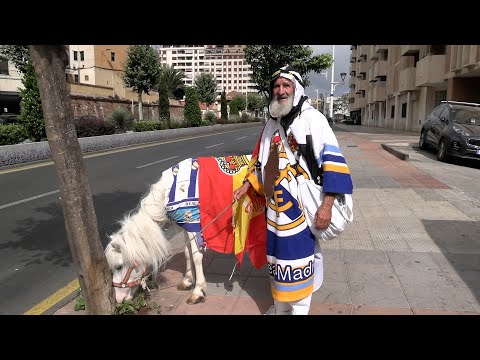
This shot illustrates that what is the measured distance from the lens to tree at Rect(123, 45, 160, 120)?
3841 cm

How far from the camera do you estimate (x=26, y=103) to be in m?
15.2

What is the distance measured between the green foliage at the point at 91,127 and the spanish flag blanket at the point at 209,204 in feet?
50.8

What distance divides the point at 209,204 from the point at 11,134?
13.0m

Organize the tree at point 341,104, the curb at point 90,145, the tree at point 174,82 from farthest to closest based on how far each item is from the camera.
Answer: the tree at point 341,104 → the tree at point 174,82 → the curb at point 90,145

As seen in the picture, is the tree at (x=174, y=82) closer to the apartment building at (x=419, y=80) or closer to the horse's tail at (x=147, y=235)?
the apartment building at (x=419, y=80)

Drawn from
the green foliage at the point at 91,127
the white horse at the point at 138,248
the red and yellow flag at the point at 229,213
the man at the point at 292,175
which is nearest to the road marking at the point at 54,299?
the white horse at the point at 138,248

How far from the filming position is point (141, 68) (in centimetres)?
3881

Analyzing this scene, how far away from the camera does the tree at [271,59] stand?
921 centimetres

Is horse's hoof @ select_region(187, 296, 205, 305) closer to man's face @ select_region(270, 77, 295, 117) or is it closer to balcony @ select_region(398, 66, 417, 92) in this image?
man's face @ select_region(270, 77, 295, 117)

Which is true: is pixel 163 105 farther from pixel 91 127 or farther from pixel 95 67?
pixel 95 67

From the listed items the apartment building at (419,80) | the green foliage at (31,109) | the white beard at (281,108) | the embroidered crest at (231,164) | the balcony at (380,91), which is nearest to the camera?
the white beard at (281,108)

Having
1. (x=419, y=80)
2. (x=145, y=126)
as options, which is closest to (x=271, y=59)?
(x=145, y=126)

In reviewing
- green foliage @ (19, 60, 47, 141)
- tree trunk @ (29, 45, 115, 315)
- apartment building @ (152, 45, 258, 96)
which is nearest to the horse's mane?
tree trunk @ (29, 45, 115, 315)
